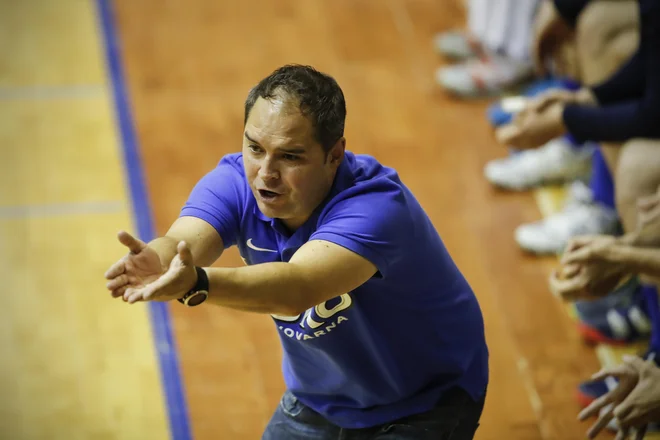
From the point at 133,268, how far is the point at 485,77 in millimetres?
3019

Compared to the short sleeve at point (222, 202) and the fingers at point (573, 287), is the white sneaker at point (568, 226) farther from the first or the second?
the short sleeve at point (222, 202)

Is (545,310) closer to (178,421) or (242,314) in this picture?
(242,314)

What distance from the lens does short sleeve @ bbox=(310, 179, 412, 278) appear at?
1881 mm

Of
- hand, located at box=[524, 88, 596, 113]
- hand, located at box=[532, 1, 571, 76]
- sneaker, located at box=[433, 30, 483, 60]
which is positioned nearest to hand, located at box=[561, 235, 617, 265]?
hand, located at box=[524, 88, 596, 113]

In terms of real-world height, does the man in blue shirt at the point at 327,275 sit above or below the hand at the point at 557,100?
below

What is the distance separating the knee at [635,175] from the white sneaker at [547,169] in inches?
29.2

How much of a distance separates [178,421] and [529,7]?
8.31ft

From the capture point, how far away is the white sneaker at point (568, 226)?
364 centimetres

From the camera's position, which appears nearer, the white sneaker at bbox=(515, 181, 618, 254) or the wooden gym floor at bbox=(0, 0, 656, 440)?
the wooden gym floor at bbox=(0, 0, 656, 440)

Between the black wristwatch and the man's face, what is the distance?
1.03 feet

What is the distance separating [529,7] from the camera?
4.41m

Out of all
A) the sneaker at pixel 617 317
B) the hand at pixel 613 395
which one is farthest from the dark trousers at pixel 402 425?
the sneaker at pixel 617 317

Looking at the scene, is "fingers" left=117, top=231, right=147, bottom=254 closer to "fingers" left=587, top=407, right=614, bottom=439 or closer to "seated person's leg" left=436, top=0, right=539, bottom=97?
"fingers" left=587, top=407, right=614, bottom=439

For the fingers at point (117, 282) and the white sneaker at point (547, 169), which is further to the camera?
the white sneaker at point (547, 169)
